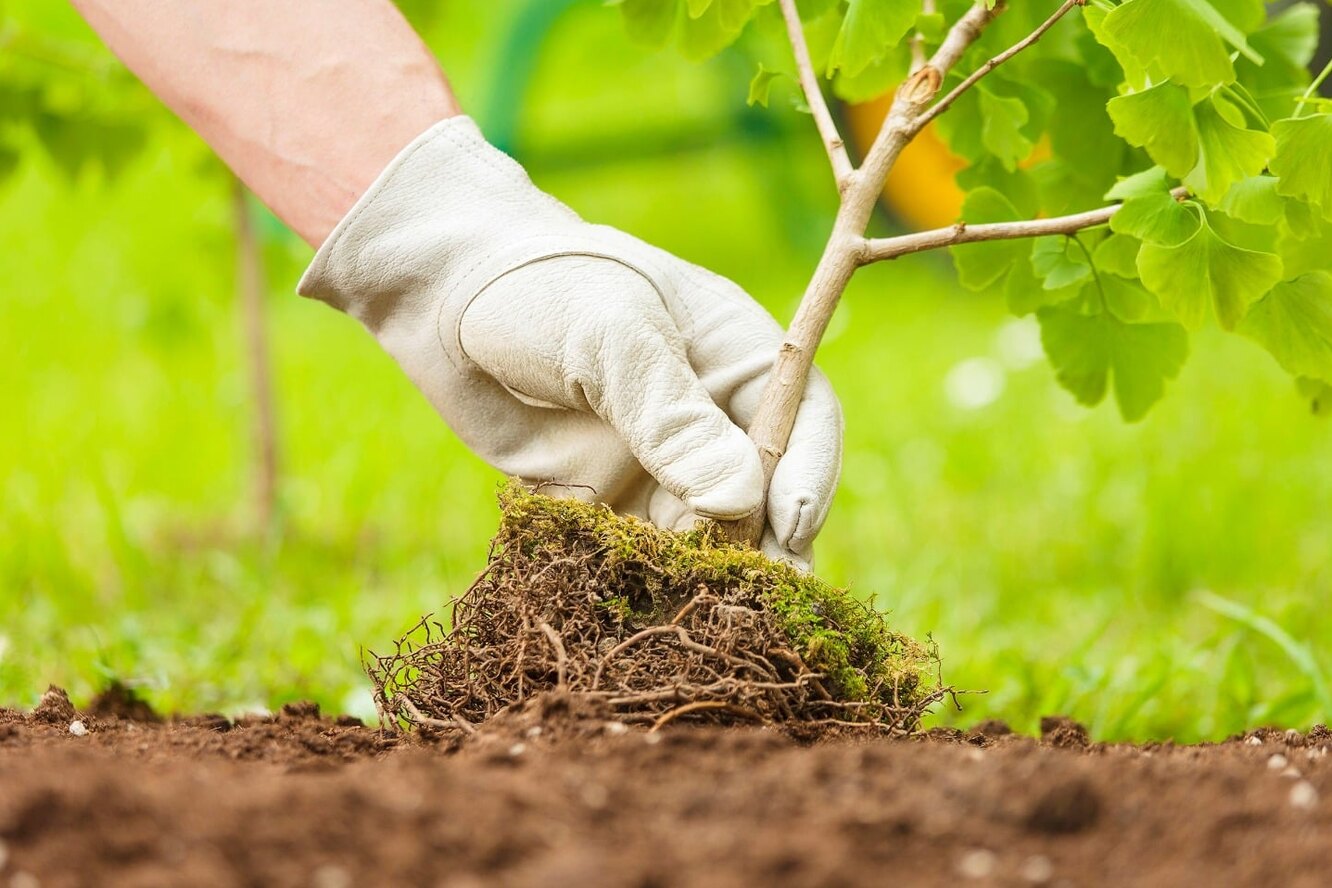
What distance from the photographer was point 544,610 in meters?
1.40

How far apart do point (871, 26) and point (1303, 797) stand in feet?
2.91

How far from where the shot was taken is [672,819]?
0.95 metres

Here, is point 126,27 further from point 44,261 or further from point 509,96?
point 44,261

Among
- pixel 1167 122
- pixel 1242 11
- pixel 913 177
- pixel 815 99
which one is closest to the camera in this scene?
pixel 1167 122

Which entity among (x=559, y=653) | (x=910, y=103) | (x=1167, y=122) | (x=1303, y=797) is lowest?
(x=1303, y=797)

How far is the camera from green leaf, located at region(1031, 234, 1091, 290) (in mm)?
1541

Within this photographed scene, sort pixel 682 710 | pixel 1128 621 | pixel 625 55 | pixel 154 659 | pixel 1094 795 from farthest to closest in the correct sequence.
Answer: pixel 625 55, pixel 1128 621, pixel 154 659, pixel 682 710, pixel 1094 795

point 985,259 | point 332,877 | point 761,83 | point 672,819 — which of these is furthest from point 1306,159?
point 332,877

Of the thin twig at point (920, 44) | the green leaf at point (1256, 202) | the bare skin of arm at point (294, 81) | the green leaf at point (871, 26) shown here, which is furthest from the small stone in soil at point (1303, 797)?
the bare skin of arm at point (294, 81)

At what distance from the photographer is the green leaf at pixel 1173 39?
4.03ft

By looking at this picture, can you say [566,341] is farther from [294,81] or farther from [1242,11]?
[1242,11]

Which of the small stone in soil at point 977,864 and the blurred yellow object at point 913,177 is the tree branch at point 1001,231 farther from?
the blurred yellow object at point 913,177

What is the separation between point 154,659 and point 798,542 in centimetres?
136

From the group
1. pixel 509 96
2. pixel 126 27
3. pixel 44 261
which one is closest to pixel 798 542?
pixel 126 27
